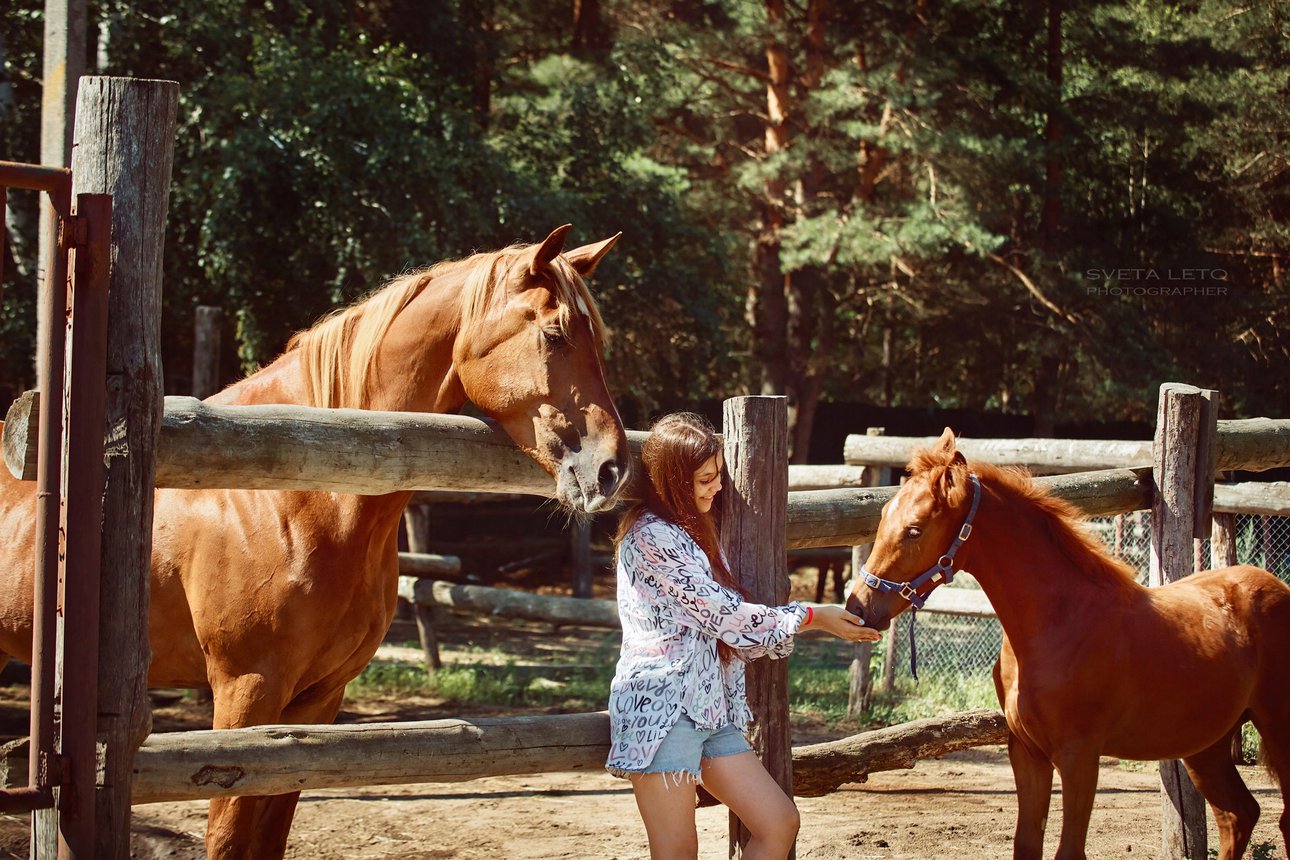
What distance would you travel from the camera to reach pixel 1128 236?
16.7m

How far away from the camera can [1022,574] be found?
3.69 metres

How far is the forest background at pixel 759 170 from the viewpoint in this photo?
9.59 m

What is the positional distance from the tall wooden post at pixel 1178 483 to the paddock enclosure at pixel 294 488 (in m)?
1.44

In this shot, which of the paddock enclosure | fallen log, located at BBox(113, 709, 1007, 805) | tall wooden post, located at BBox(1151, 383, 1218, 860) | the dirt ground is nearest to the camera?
the paddock enclosure

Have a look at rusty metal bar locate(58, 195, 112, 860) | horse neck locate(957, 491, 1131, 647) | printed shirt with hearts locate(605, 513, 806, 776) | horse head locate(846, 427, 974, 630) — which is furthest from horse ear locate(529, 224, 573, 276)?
horse neck locate(957, 491, 1131, 647)

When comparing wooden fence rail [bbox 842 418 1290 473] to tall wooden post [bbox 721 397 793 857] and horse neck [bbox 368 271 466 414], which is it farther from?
horse neck [bbox 368 271 466 414]

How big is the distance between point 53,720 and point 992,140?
1380cm

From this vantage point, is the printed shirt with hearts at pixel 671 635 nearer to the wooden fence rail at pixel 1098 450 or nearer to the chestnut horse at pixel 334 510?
the chestnut horse at pixel 334 510

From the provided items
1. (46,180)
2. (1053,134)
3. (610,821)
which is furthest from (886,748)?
(1053,134)

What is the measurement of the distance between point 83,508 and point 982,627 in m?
7.85

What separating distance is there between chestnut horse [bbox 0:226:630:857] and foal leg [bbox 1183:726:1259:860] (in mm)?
2676

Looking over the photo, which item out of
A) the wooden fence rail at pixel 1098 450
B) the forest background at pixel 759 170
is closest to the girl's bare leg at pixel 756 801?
the wooden fence rail at pixel 1098 450

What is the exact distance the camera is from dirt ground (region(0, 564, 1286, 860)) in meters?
4.70

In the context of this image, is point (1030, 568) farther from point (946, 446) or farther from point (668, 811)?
point (668, 811)
